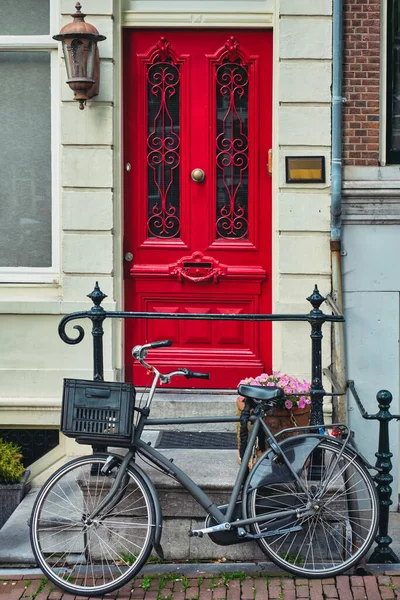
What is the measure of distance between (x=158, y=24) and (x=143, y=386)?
2.91m

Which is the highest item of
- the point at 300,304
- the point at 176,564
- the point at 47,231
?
the point at 47,231

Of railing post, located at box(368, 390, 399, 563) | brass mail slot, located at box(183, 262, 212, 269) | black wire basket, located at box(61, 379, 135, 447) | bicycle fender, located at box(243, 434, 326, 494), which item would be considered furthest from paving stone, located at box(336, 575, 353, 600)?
brass mail slot, located at box(183, 262, 212, 269)

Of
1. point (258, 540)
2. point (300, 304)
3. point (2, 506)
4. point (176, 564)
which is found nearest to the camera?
point (258, 540)

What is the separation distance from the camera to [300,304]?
23.9 feet

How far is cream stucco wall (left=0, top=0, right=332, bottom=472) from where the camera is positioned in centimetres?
721

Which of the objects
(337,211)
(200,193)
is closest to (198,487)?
(337,211)

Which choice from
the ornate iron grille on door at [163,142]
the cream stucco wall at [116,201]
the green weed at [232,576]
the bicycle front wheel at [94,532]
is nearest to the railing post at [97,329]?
the bicycle front wheel at [94,532]

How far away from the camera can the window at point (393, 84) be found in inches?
290

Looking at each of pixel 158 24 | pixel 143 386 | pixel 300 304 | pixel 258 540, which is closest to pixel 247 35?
pixel 158 24

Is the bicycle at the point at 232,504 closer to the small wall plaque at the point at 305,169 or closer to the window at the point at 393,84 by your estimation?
the small wall plaque at the point at 305,169

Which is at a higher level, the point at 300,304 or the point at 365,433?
the point at 300,304

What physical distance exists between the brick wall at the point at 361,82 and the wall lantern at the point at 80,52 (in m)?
1.92

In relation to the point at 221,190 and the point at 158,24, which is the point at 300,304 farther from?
the point at 158,24

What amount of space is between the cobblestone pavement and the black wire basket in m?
0.87
